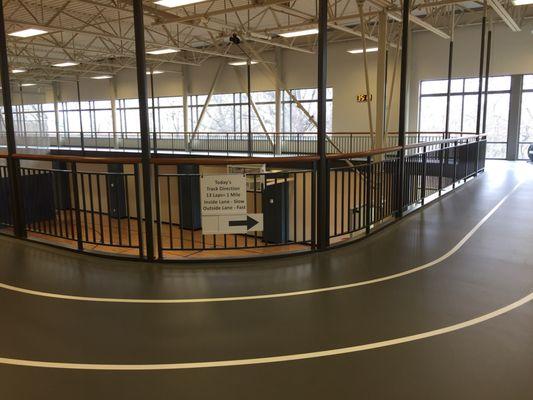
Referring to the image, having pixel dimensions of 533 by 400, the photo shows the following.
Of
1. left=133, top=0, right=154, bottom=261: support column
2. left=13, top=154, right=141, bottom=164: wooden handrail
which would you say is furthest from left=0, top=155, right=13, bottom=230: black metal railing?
left=133, top=0, right=154, bottom=261: support column

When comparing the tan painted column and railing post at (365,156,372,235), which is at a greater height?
the tan painted column

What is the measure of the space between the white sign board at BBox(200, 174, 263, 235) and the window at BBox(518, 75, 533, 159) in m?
13.7

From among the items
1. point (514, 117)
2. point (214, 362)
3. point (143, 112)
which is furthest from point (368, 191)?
Result: point (514, 117)

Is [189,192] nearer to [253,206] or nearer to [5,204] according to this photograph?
[5,204]

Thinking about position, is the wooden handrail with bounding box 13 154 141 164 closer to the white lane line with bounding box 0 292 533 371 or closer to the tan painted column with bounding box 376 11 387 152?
the white lane line with bounding box 0 292 533 371

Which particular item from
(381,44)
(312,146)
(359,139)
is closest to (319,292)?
(381,44)

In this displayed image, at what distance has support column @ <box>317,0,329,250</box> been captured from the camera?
477cm

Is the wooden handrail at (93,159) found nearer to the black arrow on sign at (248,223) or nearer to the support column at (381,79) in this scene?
the black arrow on sign at (248,223)

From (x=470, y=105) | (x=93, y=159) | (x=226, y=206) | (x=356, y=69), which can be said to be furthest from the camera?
(x=356, y=69)

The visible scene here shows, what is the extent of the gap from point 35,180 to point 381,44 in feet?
25.6

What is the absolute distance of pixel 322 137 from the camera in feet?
16.3

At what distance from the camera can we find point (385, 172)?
6457 mm

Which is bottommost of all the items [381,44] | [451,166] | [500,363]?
[500,363]

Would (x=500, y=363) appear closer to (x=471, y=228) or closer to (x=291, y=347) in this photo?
(x=291, y=347)
